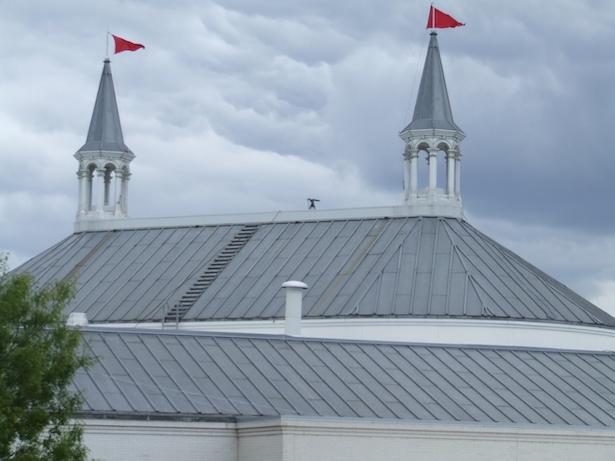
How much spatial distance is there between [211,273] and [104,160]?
13.8 m

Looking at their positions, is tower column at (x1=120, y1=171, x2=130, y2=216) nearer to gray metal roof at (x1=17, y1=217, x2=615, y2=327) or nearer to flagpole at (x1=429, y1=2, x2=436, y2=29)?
gray metal roof at (x1=17, y1=217, x2=615, y2=327)

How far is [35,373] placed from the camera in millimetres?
33562

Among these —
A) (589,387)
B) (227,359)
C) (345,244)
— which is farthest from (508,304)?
(227,359)

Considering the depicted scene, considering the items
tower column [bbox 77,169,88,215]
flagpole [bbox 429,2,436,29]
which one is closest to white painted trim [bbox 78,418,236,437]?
flagpole [bbox 429,2,436,29]

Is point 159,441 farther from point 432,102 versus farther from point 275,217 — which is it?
point 432,102

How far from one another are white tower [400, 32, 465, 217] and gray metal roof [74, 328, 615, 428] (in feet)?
101

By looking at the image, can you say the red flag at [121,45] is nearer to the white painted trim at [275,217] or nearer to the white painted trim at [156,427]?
the white painted trim at [275,217]

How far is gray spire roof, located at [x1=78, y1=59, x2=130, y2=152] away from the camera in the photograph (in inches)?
3760

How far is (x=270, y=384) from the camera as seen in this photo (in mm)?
Result: 48406

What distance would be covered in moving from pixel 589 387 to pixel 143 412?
1451 cm

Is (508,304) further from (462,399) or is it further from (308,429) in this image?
(308,429)

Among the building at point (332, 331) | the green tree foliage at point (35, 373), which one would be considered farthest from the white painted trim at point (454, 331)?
the green tree foliage at point (35, 373)

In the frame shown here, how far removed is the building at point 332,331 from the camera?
45.4m

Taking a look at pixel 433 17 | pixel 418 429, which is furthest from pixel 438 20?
pixel 418 429
